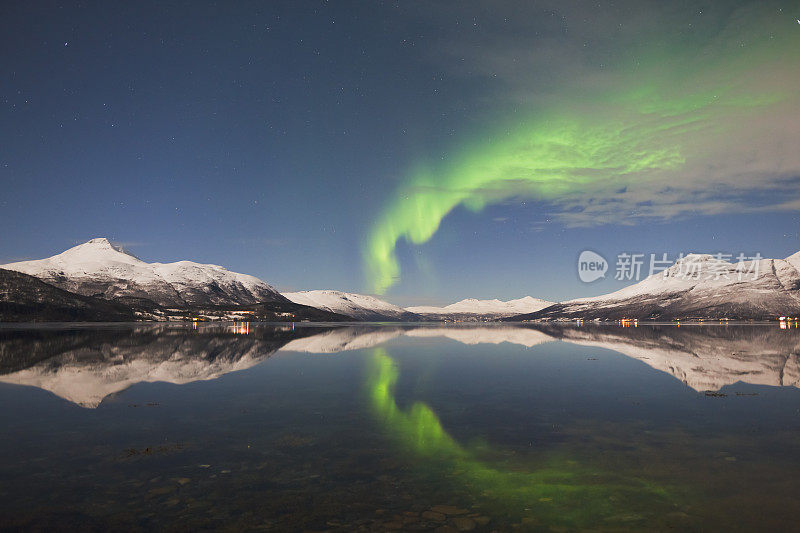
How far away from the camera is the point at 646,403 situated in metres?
31.4

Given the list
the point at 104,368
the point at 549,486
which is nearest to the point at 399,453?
the point at 549,486

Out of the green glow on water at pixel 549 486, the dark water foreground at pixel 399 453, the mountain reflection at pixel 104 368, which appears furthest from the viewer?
the mountain reflection at pixel 104 368

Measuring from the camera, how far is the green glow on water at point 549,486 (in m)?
13.7

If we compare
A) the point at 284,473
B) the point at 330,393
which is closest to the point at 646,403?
the point at 330,393

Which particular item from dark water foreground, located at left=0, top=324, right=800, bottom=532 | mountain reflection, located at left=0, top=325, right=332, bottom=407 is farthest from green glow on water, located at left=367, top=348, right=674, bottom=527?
mountain reflection, located at left=0, top=325, right=332, bottom=407

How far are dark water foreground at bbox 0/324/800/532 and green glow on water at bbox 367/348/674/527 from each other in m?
0.08

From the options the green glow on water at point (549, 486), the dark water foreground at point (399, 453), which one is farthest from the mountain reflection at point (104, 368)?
the green glow on water at point (549, 486)

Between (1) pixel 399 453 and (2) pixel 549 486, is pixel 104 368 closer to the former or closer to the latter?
(1) pixel 399 453

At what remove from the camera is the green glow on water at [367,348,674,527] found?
1368cm

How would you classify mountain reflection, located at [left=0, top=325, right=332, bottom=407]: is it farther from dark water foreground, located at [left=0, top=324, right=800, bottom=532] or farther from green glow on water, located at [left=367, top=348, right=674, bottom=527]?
green glow on water, located at [left=367, top=348, right=674, bottom=527]

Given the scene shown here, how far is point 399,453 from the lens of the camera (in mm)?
19656

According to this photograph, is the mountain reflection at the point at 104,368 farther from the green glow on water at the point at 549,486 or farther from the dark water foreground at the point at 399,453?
the green glow on water at the point at 549,486

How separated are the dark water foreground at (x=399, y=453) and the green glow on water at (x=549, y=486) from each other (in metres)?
0.08

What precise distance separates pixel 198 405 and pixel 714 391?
119ft
